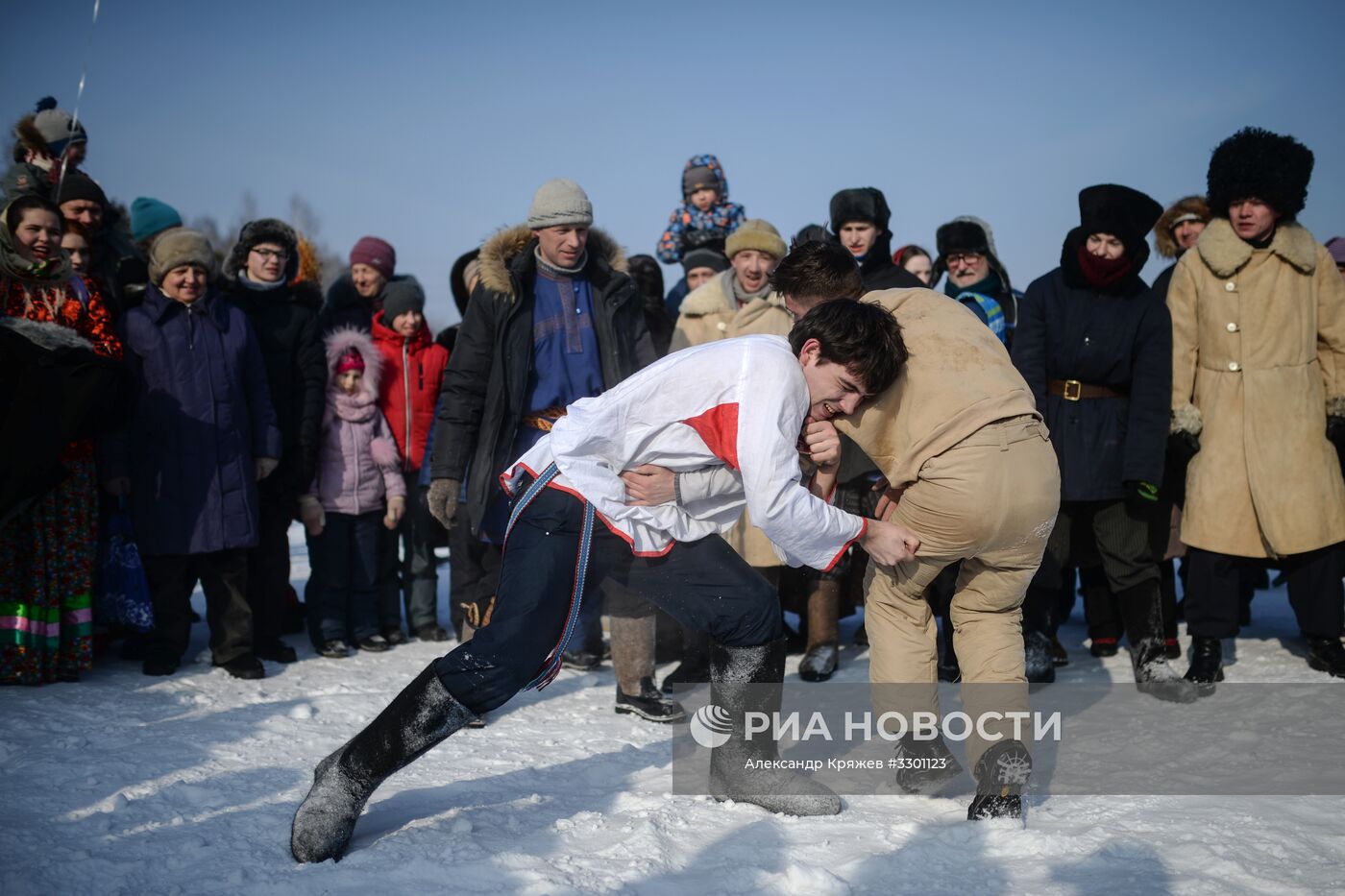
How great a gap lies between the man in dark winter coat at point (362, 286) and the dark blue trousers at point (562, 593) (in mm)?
3465

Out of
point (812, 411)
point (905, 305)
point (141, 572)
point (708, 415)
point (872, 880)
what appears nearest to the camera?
point (872, 880)

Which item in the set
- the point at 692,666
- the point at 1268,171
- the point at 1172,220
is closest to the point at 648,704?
the point at 692,666

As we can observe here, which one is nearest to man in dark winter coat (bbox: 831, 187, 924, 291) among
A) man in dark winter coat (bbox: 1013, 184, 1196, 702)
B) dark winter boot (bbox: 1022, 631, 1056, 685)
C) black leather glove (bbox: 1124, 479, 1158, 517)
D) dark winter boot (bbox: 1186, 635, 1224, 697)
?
man in dark winter coat (bbox: 1013, 184, 1196, 702)

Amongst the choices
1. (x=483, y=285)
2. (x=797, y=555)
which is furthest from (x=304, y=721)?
(x=797, y=555)

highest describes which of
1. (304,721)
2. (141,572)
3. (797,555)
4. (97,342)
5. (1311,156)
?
(1311,156)

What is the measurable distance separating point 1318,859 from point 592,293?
136 inches

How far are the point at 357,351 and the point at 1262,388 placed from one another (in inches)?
179

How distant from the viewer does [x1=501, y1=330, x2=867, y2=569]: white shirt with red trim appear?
2.85 metres

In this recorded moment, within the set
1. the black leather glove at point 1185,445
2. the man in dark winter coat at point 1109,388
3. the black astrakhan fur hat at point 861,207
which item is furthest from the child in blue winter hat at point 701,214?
the black leather glove at point 1185,445

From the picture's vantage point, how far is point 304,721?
4254mm

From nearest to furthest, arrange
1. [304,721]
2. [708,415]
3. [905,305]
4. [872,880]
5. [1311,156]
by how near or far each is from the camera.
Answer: [872,880] → [708,415] → [905,305] → [304,721] → [1311,156]

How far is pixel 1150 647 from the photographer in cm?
465

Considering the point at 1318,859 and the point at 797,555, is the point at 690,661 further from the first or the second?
the point at 1318,859

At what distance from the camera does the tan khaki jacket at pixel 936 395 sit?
10.3 feet
